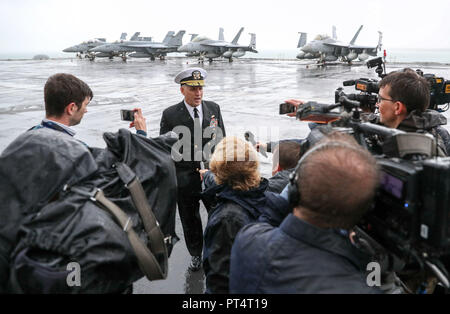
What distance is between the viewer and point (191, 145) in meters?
3.50

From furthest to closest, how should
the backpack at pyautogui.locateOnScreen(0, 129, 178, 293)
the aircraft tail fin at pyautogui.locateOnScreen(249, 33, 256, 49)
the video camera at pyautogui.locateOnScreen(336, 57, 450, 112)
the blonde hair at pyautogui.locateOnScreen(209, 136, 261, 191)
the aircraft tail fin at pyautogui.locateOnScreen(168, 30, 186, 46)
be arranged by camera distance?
the aircraft tail fin at pyautogui.locateOnScreen(168, 30, 186, 46) < the aircraft tail fin at pyautogui.locateOnScreen(249, 33, 256, 49) < the video camera at pyautogui.locateOnScreen(336, 57, 450, 112) < the blonde hair at pyautogui.locateOnScreen(209, 136, 261, 191) < the backpack at pyautogui.locateOnScreen(0, 129, 178, 293)

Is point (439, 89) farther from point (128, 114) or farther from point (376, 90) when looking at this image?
point (128, 114)

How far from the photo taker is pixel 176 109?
3504 mm

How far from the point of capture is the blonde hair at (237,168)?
6.44 feet

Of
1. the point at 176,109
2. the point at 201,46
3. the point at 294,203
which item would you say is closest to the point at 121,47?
the point at 201,46

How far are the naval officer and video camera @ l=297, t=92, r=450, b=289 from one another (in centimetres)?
213

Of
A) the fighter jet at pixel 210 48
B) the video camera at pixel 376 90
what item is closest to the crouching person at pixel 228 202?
the video camera at pixel 376 90

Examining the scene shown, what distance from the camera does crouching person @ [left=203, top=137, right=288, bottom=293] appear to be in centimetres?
182

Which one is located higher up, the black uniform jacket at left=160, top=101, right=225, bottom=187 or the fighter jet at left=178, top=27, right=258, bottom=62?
the fighter jet at left=178, top=27, right=258, bottom=62

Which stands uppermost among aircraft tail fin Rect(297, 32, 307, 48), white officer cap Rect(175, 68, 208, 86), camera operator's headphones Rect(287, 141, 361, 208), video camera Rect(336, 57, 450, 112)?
aircraft tail fin Rect(297, 32, 307, 48)

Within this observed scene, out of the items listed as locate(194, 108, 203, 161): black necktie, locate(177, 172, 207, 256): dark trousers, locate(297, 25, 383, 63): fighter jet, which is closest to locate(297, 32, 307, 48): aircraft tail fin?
locate(297, 25, 383, 63): fighter jet

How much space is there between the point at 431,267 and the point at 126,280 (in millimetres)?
1292

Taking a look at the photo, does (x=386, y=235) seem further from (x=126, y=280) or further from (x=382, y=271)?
(x=126, y=280)

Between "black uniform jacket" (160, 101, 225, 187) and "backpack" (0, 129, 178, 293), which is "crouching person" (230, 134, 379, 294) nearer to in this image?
"backpack" (0, 129, 178, 293)
